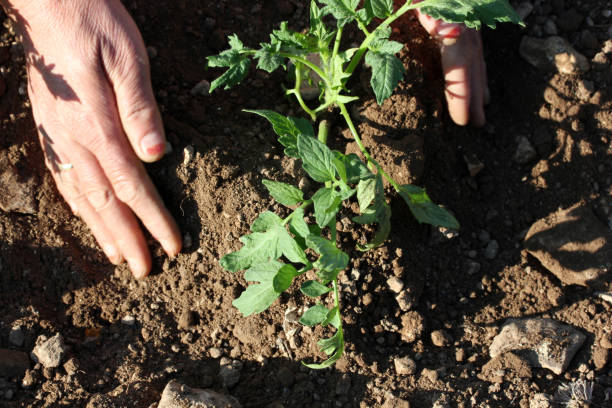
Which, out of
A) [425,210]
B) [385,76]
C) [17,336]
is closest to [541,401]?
[425,210]

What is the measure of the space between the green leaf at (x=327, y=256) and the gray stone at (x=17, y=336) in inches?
53.3

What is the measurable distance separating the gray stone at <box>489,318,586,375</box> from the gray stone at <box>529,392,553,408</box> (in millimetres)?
124

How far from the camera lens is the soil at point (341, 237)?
2.29 meters

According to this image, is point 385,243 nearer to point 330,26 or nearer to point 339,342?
point 339,342

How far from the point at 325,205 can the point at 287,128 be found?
0.37 metres

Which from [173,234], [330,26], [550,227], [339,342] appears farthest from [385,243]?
[330,26]

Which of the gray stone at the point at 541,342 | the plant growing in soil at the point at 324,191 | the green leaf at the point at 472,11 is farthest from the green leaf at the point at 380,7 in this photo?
the gray stone at the point at 541,342

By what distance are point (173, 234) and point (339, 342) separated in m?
0.94

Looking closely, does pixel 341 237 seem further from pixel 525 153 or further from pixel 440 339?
pixel 525 153

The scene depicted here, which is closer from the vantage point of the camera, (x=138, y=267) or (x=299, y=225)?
(x=299, y=225)

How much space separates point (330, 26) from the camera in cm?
285

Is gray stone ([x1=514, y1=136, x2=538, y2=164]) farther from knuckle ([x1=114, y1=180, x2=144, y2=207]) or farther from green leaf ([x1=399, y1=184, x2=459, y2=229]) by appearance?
knuckle ([x1=114, y1=180, x2=144, y2=207])

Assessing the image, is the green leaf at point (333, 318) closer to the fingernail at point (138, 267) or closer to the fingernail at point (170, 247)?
the fingernail at point (170, 247)

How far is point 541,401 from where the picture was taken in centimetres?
216
